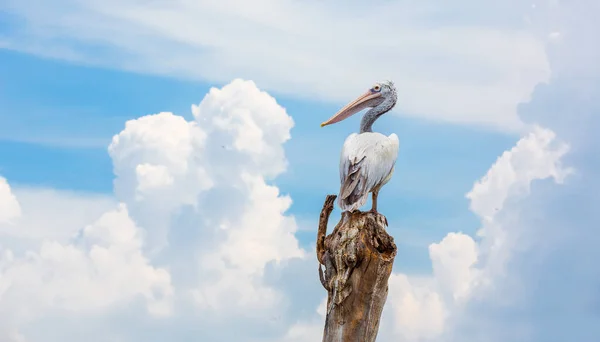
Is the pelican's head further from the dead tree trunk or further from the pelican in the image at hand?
the dead tree trunk

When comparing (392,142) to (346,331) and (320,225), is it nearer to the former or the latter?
(320,225)

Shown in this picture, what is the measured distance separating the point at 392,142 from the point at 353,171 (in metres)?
0.92

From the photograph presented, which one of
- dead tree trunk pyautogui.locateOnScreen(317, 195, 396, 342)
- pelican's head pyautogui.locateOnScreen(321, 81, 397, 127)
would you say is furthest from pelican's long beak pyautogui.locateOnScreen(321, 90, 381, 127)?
dead tree trunk pyautogui.locateOnScreen(317, 195, 396, 342)

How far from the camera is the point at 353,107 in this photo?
13961mm

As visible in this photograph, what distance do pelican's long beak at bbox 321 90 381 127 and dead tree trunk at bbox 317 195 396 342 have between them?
8.06ft

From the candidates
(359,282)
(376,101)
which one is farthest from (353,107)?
(359,282)

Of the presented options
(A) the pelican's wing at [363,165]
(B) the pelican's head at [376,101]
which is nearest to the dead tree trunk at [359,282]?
(A) the pelican's wing at [363,165]

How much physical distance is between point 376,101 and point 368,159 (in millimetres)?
1436

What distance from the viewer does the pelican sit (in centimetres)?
1236

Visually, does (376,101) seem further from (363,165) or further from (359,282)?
(359,282)

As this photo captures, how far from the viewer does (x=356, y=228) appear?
39.3 feet

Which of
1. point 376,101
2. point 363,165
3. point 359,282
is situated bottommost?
point 359,282

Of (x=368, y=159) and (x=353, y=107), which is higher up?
(x=353, y=107)

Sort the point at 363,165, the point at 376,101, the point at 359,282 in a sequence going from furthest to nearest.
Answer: the point at 376,101 → the point at 363,165 → the point at 359,282
